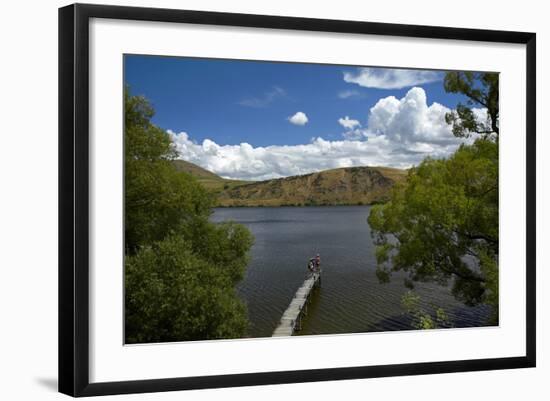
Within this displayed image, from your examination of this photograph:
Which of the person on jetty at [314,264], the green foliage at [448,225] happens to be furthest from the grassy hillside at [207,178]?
the green foliage at [448,225]

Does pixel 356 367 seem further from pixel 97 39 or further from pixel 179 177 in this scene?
pixel 97 39

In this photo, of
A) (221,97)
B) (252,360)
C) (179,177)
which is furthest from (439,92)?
(252,360)

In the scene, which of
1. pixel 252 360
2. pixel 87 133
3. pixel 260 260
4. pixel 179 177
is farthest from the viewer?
pixel 260 260

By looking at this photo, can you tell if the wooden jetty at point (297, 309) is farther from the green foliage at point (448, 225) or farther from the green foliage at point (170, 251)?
the green foliage at point (448, 225)

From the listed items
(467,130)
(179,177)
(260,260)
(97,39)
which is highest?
(97,39)

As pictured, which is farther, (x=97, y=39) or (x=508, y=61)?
(x=508, y=61)

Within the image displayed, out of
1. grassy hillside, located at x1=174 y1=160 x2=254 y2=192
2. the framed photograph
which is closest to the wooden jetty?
the framed photograph

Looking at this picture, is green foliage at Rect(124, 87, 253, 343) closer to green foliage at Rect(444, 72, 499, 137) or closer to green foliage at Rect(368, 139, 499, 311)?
green foliage at Rect(368, 139, 499, 311)
